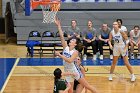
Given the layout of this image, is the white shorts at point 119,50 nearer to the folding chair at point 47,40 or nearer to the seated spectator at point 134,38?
the seated spectator at point 134,38

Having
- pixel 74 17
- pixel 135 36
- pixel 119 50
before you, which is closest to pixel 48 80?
pixel 119 50

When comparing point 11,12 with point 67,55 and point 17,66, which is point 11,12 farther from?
point 67,55

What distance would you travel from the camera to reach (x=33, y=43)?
14070mm

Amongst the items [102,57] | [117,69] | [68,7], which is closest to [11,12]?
[68,7]

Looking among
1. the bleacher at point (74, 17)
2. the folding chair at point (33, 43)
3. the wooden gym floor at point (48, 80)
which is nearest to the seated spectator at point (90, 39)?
the wooden gym floor at point (48, 80)

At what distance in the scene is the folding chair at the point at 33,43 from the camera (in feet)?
46.3

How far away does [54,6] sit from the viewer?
10.6 m

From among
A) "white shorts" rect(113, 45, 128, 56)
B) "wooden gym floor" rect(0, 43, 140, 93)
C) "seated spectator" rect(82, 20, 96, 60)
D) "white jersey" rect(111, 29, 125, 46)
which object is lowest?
"wooden gym floor" rect(0, 43, 140, 93)

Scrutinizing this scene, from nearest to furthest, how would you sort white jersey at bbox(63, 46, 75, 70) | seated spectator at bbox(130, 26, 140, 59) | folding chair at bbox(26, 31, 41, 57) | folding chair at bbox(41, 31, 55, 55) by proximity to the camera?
white jersey at bbox(63, 46, 75, 70) < seated spectator at bbox(130, 26, 140, 59) < folding chair at bbox(26, 31, 41, 57) < folding chair at bbox(41, 31, 55, 55)

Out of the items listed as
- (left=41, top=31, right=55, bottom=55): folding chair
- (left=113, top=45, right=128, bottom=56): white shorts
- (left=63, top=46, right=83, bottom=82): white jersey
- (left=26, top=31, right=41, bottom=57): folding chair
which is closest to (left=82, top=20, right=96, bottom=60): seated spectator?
(left=41, top=31, right=55, bottom=55): folding chair

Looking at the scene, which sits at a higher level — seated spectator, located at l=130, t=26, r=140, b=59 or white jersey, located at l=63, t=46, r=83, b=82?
white jersey, located at l=63, t=46, r=83, b=82

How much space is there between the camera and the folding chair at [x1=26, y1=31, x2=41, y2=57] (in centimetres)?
1412

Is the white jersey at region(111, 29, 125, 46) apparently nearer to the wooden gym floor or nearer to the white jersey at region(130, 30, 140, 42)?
the wooden gym floor

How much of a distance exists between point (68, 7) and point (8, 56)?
4.03m
